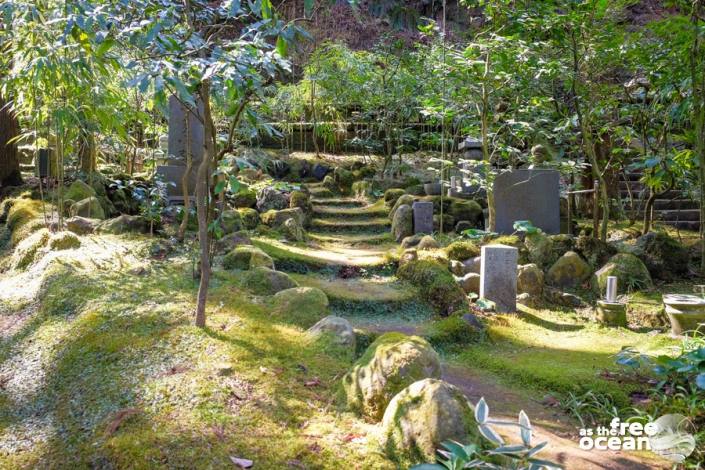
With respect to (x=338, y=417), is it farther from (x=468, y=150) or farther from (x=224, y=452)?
→ (x=468, y=150)

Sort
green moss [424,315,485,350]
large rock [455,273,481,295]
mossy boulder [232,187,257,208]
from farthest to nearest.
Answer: mossy boulder [232,187,257,208] → large rock [455,273,481,295] → green moss [424,315,485,350]

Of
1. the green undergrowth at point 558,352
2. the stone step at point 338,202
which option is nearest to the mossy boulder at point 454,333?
the green undergrowth at point 558,352

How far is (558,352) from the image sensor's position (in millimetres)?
4984

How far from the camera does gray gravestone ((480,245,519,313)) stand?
19.7 ft

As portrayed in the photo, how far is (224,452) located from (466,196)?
8.00 metres

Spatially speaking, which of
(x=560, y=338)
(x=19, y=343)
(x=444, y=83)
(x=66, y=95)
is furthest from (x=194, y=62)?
(x=444, y=83)

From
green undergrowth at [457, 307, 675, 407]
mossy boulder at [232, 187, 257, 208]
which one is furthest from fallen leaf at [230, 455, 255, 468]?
mossy boulder at [232, 187, 257, 208]

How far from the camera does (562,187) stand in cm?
1063

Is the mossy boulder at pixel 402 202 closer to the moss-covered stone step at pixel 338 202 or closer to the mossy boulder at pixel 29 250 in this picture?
the moss-covered stone step at pixel 338 202

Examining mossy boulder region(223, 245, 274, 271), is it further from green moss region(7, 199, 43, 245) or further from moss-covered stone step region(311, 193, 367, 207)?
moss-covered stone step region(311, 193, 367, 207)

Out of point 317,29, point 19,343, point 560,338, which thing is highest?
point 317,29

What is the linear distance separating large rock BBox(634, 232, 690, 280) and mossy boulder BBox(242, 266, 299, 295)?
181 inches

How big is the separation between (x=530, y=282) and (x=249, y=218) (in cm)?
415

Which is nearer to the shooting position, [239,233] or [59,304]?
[59,304]
